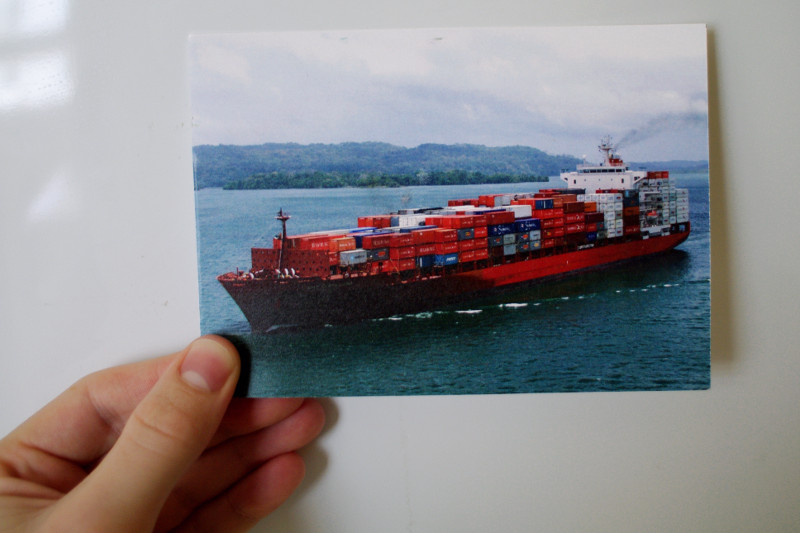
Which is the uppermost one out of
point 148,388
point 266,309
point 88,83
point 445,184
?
point 88,83

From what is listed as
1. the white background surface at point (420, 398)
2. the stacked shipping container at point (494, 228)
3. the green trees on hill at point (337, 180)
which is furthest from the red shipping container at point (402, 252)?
the white background surface at point (420, 398)

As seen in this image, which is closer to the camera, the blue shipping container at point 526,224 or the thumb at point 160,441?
the thumb at point 160,441

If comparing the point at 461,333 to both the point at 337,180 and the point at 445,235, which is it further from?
the point at 337,180

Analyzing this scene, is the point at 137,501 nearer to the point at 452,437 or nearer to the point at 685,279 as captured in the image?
the point at 452,437

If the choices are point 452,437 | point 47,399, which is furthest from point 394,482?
point 47,399

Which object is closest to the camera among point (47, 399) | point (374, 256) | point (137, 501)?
point (137, 501)

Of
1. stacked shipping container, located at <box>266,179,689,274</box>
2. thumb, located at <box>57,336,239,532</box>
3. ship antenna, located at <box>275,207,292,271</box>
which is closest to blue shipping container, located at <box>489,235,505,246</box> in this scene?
stacked shipping container, located at <box>266,179,689,274</box>

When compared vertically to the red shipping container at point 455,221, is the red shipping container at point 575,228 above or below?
below

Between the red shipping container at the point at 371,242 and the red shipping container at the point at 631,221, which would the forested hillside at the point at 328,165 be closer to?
the red shipping container at the point at 371,242
